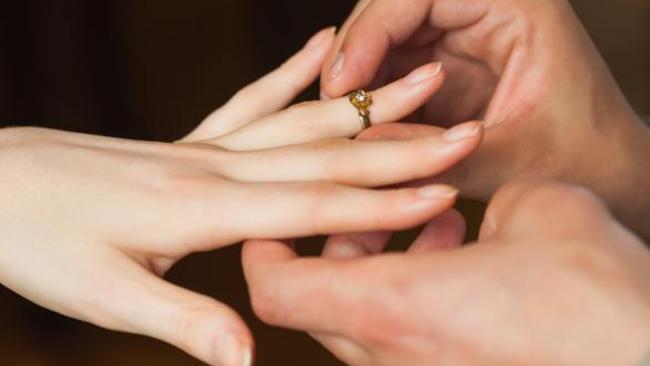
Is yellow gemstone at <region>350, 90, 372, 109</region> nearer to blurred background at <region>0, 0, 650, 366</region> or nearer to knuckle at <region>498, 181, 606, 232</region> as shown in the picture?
knuckle at <region>498, 181, 606, 232</region>

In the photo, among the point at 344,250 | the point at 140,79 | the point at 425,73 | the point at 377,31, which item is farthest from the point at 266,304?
the point at 140,79

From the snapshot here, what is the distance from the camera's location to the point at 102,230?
934 millimetres

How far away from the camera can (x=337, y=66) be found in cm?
111

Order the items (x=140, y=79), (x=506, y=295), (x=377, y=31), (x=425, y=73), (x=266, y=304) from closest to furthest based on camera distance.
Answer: (x=506, y=295), (x=266, y=304), (x=425, y=73), (x=377, y=31), (x=140, y=79)

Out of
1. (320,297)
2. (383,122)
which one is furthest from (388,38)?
(320,297)

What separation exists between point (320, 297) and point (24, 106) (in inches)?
87.1

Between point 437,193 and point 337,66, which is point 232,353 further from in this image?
point 337,66

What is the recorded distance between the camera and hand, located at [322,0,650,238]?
111 cm

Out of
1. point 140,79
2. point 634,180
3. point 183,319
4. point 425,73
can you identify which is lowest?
point 140,79

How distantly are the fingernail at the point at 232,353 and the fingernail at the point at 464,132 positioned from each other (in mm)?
272

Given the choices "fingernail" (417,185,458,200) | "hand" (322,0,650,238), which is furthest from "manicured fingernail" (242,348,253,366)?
"hand" (322,0,650,238)

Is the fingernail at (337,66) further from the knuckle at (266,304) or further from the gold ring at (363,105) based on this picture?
the knuckle at (266,304)

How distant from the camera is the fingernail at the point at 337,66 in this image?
3.64 ft

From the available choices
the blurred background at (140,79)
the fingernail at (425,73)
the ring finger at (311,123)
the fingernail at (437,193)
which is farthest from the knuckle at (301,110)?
the blurred background at (140,79)
